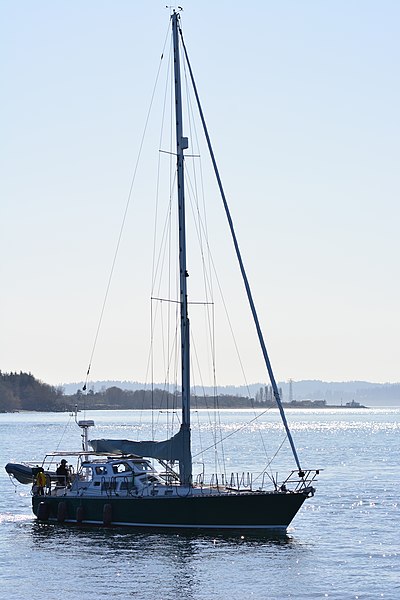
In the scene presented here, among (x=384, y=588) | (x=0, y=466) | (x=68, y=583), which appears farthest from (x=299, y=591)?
(x=0, y=466)

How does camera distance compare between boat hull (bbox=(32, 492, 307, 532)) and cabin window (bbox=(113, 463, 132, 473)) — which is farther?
cabin window (bbox=(113, 463, 132, 473))

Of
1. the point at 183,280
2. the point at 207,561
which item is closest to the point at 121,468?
the point at 183,280

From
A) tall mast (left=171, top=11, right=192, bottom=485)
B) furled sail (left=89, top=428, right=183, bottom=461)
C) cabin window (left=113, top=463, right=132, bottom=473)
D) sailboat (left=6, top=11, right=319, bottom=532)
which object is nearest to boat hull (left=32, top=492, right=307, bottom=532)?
sailboat (left=6, top=11, right=319, bottom=532)

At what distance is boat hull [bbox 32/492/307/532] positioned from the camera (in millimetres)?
49000

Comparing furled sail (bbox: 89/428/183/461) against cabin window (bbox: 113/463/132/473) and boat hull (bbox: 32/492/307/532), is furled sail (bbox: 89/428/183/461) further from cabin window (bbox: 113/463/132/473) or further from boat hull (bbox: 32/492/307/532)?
boat hull (bbox: 32/492/307/532)

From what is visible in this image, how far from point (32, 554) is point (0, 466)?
176 ft

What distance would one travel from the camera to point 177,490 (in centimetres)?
4997

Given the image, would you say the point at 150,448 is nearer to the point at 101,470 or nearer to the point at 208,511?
the point at 101,470

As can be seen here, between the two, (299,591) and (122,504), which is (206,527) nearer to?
(122,504)

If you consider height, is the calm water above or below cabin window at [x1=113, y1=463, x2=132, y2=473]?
below

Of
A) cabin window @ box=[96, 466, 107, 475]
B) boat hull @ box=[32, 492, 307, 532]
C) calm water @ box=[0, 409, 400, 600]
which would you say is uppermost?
cabin window @ box=[96, 466, 107, 475]

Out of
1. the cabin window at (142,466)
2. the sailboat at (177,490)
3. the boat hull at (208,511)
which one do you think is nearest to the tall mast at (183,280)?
the sailboat at (177,490)

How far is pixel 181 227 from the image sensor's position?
51.4 m

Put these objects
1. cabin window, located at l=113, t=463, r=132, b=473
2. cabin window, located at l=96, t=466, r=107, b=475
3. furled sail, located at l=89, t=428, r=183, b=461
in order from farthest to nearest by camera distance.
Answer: cabin window, located at l=96, t=466, r=107, b=475, cabin window, located at l=113, t=463, r=132, b=473, furled sail, located at l=89, t=428, r=183, b=461
